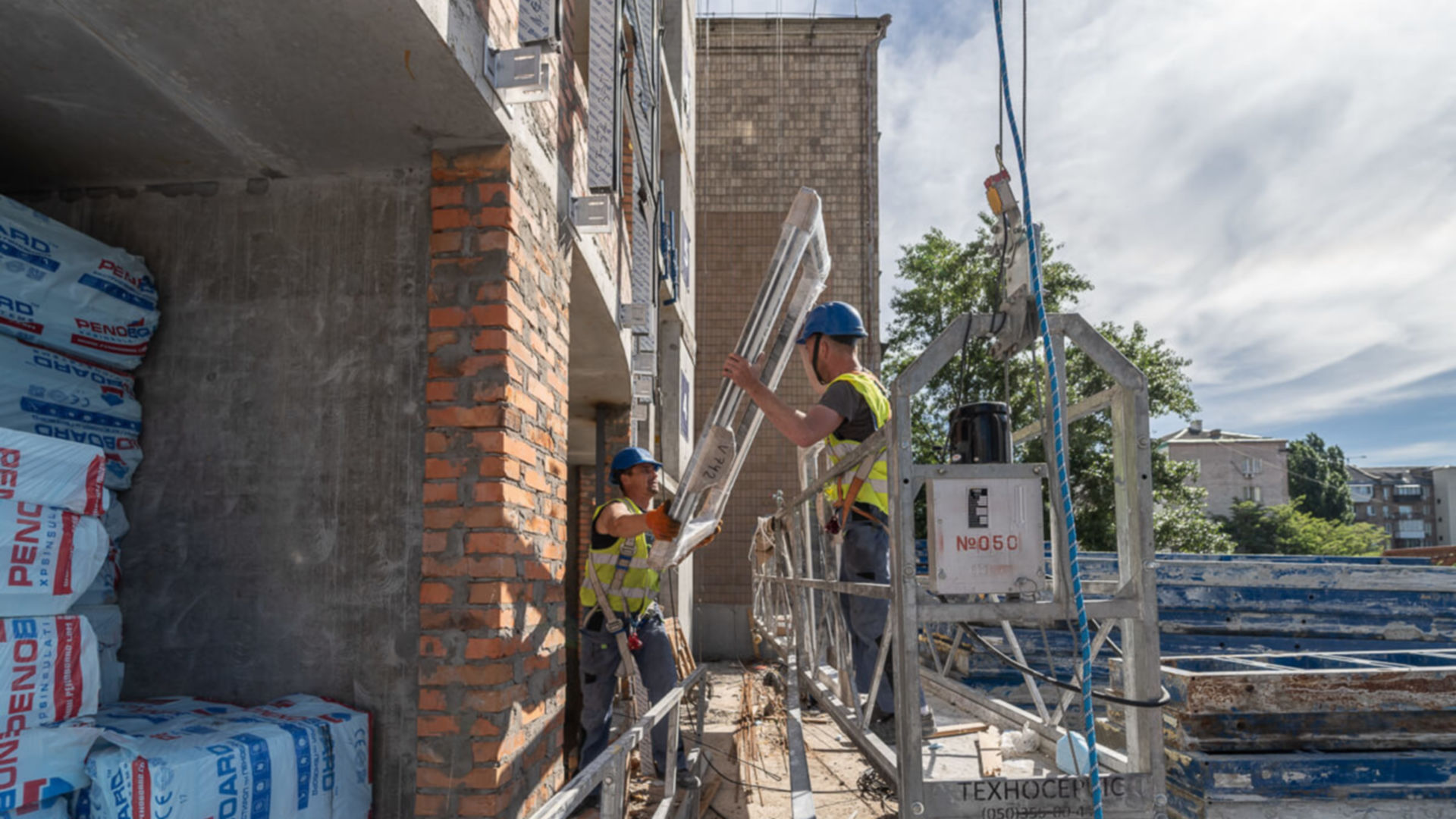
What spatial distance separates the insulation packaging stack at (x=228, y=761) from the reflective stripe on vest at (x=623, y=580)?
211 centimetres

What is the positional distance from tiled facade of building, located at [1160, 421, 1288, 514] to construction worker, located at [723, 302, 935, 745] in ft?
215

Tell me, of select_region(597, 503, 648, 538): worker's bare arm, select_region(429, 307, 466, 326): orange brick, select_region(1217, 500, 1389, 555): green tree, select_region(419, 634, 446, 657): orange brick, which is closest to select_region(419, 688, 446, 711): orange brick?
select_region(419, 634, 446, 657): orange brick

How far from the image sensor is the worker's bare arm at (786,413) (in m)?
3.49

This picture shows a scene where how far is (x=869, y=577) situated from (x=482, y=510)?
1.59 meters

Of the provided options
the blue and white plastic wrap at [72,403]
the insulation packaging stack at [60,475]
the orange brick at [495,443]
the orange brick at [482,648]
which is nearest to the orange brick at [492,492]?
the orange brick at [495,443]

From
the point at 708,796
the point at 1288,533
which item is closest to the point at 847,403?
the point at 708,796

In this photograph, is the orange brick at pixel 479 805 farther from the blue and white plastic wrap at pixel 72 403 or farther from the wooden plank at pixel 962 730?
the wooden plank at pixel 962 730

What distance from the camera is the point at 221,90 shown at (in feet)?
9.71

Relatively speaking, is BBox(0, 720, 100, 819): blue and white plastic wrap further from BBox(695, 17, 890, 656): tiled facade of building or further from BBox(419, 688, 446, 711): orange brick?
BBox(695, 17, 890, 656): tiled facade of building

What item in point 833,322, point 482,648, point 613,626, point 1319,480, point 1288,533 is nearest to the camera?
point 482,648

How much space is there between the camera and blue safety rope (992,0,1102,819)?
233 cm

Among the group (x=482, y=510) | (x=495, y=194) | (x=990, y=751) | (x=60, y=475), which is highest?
(x=495, y=194)

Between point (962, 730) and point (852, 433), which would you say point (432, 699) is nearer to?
point (852, 433)

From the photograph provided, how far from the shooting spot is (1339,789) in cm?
316
